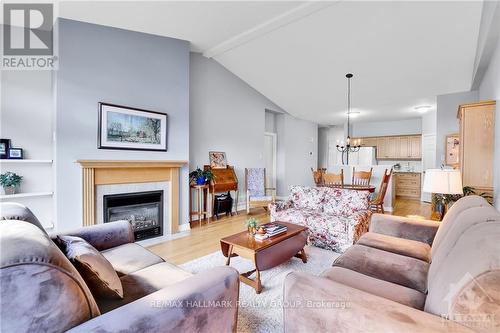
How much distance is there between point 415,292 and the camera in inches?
54.4

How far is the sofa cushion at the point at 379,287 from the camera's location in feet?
4.25

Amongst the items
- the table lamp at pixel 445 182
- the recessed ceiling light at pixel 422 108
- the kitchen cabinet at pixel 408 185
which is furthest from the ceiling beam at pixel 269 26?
the kitchen cabinet at pixel 408 185

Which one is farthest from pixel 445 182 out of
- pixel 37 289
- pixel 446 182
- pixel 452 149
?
pixel 452 149

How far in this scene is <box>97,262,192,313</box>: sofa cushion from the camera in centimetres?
127

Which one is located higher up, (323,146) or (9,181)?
(323,146)

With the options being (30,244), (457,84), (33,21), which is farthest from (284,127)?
(30,244)

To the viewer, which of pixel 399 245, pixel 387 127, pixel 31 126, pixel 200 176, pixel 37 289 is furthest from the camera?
pixel 387 127

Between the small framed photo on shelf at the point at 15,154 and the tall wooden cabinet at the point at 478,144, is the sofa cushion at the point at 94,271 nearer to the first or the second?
the small framed photo on shelf at the point at 15,154

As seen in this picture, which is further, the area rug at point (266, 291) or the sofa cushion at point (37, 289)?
the area rug at point (266, 291)

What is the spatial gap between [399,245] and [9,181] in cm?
438

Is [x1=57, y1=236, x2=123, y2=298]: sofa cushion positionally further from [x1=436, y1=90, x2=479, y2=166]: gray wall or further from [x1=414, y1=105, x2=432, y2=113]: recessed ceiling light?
[x1=414, y1=105, x2=432, y2=113]: recessed ceiling light

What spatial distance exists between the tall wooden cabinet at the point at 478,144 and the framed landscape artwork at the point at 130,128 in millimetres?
4187

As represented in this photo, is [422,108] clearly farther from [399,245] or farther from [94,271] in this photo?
[94,271]

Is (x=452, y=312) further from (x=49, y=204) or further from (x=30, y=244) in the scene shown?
(x=49, y=204)
